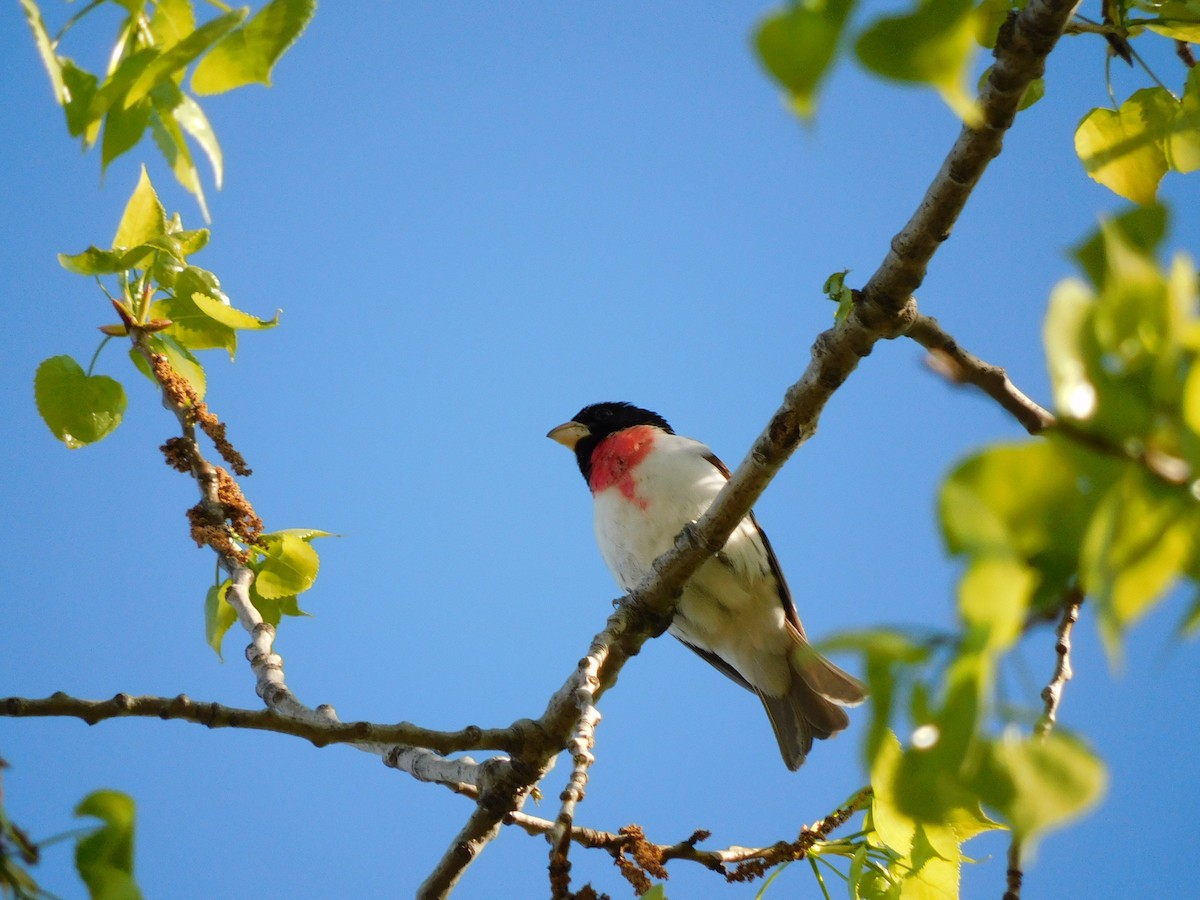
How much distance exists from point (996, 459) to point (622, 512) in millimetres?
5064

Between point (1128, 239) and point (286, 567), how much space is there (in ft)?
9.21

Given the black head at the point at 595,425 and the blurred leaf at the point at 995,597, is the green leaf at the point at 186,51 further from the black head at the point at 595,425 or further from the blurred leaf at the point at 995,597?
the black head at the point at 595,425

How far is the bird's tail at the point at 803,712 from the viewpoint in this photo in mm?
5527

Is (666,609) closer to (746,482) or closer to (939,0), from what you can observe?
(746,482)

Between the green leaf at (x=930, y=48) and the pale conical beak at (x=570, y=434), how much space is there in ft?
20.2

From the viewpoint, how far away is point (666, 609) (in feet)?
12.7

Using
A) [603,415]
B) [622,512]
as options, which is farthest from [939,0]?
[603,415]

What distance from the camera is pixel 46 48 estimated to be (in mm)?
1359

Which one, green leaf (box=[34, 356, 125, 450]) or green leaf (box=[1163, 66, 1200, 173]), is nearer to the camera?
green leaf (box=[1163, 66, 1200, 173])

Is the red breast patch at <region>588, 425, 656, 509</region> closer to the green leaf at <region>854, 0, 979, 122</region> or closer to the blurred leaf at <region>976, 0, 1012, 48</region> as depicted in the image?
the blurred leaf at <region>976, 0, 1012, 48</region>

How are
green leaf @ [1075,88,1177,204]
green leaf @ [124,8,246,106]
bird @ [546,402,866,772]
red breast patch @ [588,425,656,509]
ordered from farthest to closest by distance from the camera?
red breast patch @ [588,425,656,509]
bird @ [546,402,866,772]
green leaf @ [1075,88,1177,204]
green leaf @ [124,8,246,106]

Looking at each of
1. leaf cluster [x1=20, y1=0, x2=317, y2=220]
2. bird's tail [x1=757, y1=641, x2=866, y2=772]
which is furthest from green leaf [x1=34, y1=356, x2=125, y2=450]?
bird's tail [x1=757, y1=641, x2=866, y2=772]

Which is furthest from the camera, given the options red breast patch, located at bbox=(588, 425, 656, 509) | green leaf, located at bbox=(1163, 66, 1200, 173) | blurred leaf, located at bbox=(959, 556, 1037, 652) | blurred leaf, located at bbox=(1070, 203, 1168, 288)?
red breast patch, located at bbox=(588, 425, 656, 509)

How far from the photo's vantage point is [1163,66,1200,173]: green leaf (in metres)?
2.33
